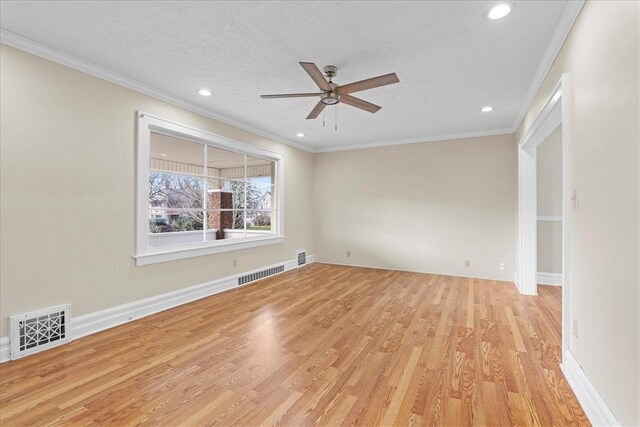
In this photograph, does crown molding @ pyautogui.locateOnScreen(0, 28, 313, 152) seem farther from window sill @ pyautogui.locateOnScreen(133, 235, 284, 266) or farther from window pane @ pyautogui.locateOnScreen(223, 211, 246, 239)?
window sill @ pyautogui.locateOnScreen(133, 235, 284, 266)

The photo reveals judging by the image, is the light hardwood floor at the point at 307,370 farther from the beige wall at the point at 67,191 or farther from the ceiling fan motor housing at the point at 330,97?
the ceiling fan motor housing at the point at 330,97

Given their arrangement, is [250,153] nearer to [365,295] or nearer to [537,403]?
[365,295]

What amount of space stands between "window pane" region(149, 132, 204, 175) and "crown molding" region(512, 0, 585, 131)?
4.11m

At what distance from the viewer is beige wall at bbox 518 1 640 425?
126 centimetres

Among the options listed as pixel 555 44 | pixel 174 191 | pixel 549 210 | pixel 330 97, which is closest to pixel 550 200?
pixel 549 210

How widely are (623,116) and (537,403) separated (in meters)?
1.73

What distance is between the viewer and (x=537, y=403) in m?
1.79

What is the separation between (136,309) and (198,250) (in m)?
1.01

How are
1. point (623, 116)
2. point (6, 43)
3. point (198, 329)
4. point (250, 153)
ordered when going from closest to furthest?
point (623, 116)
point (6, 43)
point (198, 329)
point (250, 153)

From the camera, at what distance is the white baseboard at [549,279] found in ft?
14.7

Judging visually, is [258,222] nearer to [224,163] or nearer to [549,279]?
[224,163]

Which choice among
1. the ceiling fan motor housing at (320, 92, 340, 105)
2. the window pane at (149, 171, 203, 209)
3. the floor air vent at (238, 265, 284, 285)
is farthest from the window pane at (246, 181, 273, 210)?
the ceiling fan motor housing at (320, 92, 340, 105)

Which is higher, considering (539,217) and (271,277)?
(539,217)

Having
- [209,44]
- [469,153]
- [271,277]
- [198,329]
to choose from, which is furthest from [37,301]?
[469,153]
